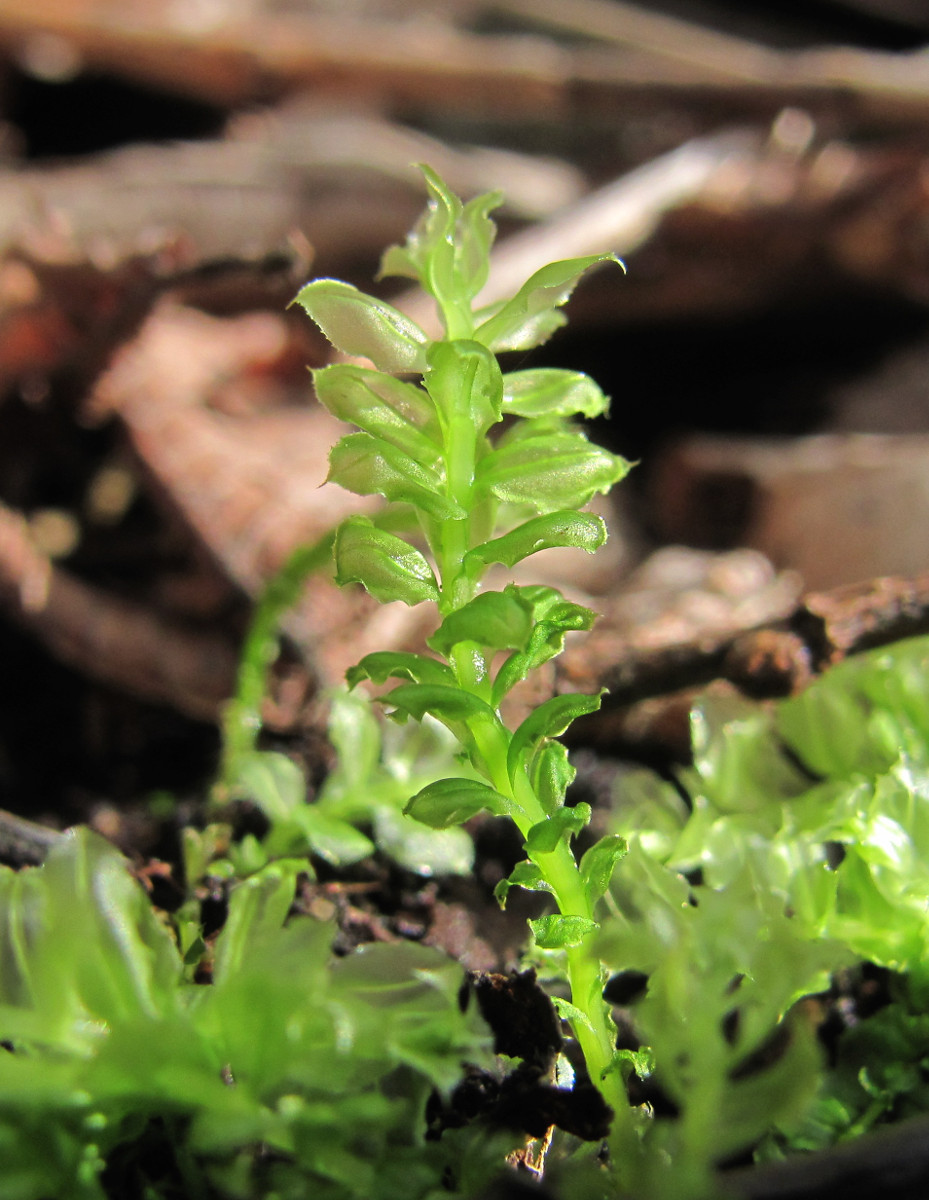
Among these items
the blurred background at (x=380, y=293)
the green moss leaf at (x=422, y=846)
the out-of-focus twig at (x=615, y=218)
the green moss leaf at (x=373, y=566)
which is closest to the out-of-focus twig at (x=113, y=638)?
the blurred background at (x=380, y=293)

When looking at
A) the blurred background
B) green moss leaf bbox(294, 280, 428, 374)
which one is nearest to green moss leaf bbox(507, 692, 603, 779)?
green moss leaf bbox(294, 280, 428, 374)

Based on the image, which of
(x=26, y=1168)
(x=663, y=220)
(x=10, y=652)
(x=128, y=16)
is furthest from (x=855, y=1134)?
(x=128, y=16)

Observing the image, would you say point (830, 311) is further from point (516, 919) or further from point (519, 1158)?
point (519, 1158)

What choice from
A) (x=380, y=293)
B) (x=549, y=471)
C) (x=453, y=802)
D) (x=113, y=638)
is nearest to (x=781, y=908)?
(x=453, y=802)

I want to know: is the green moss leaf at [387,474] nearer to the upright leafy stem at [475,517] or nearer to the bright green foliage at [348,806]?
the upright leafy stem at [475,517]

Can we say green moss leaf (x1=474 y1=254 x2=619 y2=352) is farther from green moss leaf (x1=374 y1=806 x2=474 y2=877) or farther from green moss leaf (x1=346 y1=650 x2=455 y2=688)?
green moss leaf (x1=374 y1=806 x2=474 y2=877)
